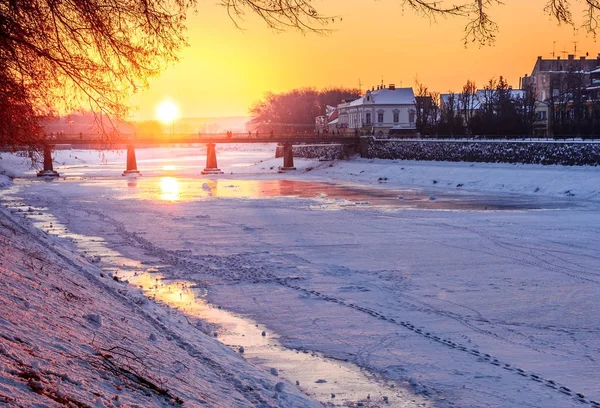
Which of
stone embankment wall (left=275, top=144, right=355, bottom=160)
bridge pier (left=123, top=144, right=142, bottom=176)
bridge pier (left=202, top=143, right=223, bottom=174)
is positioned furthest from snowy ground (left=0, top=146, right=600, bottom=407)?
stone embankment wall (left=275, top=144, right=355, bottom=160)

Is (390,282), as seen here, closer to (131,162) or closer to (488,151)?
(488,151)

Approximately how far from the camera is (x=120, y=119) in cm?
1111

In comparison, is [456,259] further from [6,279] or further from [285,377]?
[6,279]

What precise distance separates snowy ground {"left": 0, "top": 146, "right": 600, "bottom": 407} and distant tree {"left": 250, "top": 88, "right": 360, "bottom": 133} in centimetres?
13216

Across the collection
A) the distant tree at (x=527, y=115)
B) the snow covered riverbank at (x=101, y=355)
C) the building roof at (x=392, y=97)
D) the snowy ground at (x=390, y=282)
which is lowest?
the snowy ground at (x=390, y=282)

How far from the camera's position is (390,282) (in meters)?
18.5

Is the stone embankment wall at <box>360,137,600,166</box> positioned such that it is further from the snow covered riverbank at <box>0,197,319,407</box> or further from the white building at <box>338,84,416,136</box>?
the snow covered riverbank at <box>0,197,319,407</box>

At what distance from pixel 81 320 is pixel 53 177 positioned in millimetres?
71645

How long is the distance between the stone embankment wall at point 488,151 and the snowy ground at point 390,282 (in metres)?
13.8

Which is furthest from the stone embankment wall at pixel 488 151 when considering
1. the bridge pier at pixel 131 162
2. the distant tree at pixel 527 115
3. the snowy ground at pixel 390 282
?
the bridge pier at pixel 131 162

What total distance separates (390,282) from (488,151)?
50.6m

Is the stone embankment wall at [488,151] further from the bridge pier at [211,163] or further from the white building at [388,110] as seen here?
the white building at [388,110]

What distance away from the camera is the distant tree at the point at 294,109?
573 ft

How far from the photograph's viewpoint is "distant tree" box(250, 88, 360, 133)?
573ft
